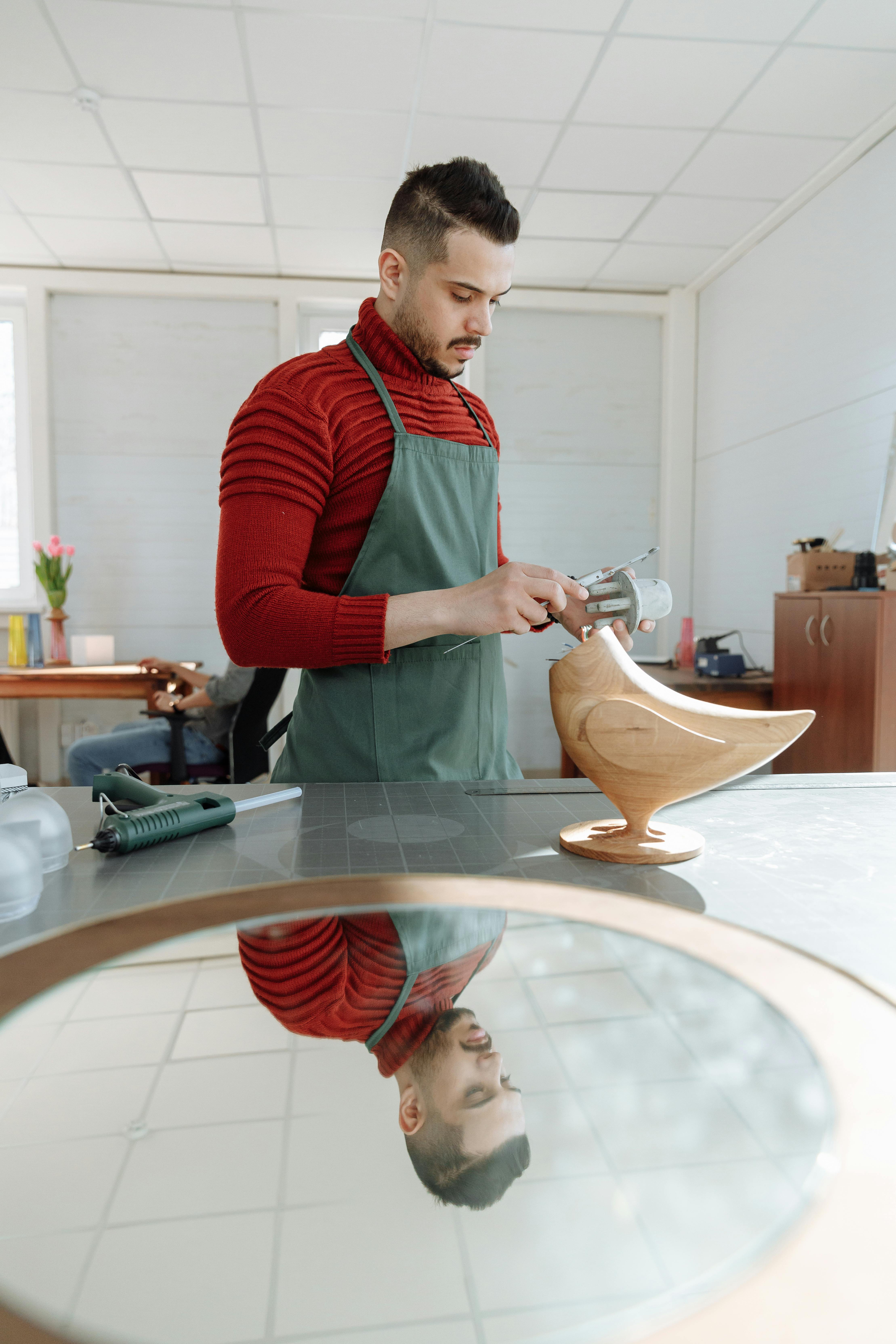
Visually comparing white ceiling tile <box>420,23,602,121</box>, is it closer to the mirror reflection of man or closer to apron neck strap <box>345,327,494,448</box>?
apron neck strap <box>345,327,494,448</box>

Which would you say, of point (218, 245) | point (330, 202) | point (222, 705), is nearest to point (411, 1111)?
point (222, 705)

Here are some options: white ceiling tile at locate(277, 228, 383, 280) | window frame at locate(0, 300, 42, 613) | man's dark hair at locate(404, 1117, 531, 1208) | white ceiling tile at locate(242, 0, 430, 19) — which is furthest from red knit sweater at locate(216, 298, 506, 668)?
window frame at locate(0, 300, 42, 613)

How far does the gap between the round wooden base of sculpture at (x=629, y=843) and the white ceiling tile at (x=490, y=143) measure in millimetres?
2935

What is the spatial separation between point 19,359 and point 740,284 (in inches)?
154

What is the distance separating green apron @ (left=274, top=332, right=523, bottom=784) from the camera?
1.44 metres

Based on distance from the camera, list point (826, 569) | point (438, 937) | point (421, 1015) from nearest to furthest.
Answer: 1. point (421, 1015)
2. point (438, 937)
3. point (826, 569)

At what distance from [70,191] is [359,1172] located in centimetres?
443

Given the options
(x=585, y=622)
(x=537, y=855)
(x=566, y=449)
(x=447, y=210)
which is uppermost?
(x=566, y=449)

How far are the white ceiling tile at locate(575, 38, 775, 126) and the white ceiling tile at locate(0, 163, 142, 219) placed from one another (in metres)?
1.99

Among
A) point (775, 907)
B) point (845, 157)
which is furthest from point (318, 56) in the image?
point (775, 907)

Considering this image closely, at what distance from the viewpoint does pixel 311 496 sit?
1.36 metres

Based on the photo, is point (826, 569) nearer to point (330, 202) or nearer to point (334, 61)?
point (334, 61)

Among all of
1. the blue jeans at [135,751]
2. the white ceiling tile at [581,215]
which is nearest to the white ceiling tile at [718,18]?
the white ceiling tile at [581,215]

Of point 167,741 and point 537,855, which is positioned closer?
point 537,855
